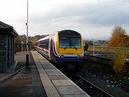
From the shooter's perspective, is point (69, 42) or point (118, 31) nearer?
point (69, 42)

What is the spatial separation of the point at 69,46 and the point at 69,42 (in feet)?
1.18

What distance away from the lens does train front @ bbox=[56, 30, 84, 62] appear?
14.0 m

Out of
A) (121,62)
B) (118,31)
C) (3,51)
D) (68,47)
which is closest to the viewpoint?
(3,51)

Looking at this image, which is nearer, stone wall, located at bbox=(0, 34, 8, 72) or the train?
stone wall, located at bbox=(0, 34, 8, 72)

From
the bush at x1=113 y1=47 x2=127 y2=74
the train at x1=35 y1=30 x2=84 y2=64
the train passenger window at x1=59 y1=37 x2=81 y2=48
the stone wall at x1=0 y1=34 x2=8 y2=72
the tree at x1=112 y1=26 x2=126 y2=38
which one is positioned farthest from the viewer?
the tree at x1=112 y1=26 x2=126 y2=38

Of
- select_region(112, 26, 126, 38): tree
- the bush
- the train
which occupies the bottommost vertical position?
the bush

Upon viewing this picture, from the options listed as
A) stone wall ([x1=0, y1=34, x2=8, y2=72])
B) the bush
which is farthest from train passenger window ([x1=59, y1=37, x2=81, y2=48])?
the bush

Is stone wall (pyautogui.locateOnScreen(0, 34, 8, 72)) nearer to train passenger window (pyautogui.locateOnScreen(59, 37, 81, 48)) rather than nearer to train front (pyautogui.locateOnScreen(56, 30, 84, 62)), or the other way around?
train front (pyautogui.locateOnScreen(56, 30, 84, 62))

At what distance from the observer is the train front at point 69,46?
14.0 meters

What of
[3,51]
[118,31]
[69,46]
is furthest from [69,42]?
[118,31]

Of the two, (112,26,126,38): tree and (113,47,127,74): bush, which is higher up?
(112,26,126,38): tree

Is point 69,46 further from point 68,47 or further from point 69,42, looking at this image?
point 69,42

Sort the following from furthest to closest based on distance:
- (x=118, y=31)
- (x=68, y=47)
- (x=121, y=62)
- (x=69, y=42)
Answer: (x=118, y=31)
(x=121, y=62)
(x=69, y=42)
(x=68, y=47)

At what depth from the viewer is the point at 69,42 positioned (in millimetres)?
14484
